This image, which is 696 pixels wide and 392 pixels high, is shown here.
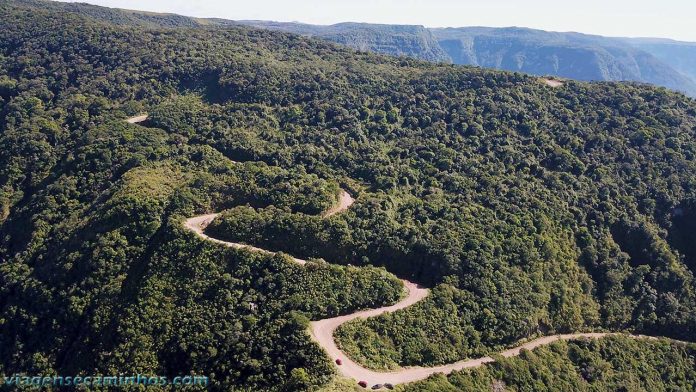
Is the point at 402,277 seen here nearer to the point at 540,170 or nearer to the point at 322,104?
the point at 540,170

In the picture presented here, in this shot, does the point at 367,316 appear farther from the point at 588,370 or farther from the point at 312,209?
the point at 588,370

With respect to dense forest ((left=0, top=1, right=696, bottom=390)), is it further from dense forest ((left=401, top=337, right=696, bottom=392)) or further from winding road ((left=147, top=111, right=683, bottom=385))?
dense forest ((left=401, top=337, right=696, bottom=392))

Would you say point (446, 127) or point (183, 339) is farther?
point (446, 127)

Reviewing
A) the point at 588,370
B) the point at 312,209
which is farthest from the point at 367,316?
the point at 588,370

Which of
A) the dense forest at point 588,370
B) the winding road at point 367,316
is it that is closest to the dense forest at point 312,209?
the winding road at point 367,316

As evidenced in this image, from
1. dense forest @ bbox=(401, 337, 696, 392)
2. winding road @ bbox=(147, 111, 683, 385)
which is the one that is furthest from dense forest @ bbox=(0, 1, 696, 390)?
dense forest @ bbox=(401, 337, 696, 392)

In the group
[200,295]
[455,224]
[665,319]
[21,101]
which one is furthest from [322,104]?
[665,319]

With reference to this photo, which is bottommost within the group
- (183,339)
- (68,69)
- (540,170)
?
(183,339)
